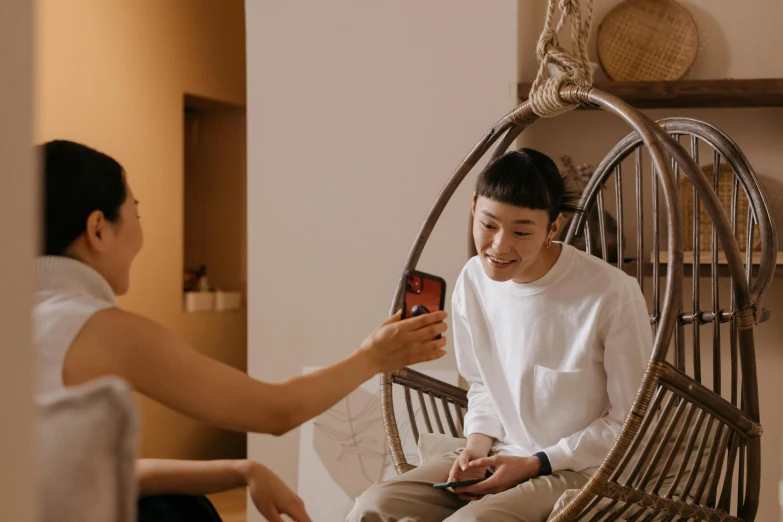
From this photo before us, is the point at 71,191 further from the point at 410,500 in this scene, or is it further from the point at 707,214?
the point at 707,214

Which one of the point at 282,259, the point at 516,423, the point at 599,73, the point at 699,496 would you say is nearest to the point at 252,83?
the point at 282,259

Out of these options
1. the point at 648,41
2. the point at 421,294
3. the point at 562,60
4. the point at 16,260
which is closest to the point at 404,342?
the point at 421,294

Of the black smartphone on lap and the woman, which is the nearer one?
the woman

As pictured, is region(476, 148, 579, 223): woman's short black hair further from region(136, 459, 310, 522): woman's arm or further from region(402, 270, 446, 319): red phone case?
region(136, 459, 310, 522): woman's arm

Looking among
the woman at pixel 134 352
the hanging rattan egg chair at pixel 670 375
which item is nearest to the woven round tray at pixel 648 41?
the hanging rattan egg chair at pixel 670 375

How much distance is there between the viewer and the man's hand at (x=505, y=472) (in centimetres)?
162

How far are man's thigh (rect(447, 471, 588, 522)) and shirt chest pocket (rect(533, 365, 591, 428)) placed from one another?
0.12 m

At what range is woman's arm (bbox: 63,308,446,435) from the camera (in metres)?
1.07

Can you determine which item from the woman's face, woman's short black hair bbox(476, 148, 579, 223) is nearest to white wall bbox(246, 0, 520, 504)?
woman's short black hair bbox(476, 148, 579, 223)

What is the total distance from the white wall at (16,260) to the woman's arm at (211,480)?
2.72ft

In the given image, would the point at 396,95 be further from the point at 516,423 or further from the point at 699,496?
the point at 699,496

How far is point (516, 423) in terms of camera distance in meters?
1.77

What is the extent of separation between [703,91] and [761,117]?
0.38 meters

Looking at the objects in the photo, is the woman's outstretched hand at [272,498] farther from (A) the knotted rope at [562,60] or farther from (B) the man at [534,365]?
(A) the knotted rope at [562,60]
